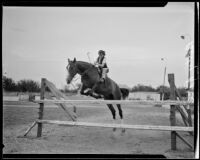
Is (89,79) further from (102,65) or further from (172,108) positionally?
(172,108)

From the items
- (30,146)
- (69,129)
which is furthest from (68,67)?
(30,146)

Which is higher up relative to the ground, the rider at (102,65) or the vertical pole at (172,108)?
the rider at (102,65)

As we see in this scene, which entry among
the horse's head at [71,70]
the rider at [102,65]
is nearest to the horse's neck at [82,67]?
the horse's head at [71,70]

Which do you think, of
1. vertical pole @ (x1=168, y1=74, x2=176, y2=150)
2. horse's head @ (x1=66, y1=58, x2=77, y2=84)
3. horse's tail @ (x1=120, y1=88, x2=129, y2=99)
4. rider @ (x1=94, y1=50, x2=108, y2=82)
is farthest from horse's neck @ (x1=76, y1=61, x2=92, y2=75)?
vertical pole @ (x1=168, y1=74, x2=176, y2=150)

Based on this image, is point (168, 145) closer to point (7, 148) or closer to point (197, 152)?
point (197, 152)

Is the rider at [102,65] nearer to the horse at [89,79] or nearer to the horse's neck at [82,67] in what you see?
the horse at [89,79]

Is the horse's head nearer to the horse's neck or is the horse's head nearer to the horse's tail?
the horse's neck

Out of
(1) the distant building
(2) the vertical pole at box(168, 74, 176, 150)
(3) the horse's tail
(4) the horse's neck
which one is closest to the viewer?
(2) the vertical pole at box(168, 74, 176, 150)

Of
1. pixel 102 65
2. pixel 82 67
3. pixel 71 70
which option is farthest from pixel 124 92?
pixel 71 70

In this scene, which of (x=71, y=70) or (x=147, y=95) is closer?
(x=71, y=70)

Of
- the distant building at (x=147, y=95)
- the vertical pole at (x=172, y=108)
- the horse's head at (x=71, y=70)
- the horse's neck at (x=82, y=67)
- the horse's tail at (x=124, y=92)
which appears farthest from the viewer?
the distant building at (x=147, y=95)

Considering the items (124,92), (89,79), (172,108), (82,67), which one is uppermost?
(82,67)
